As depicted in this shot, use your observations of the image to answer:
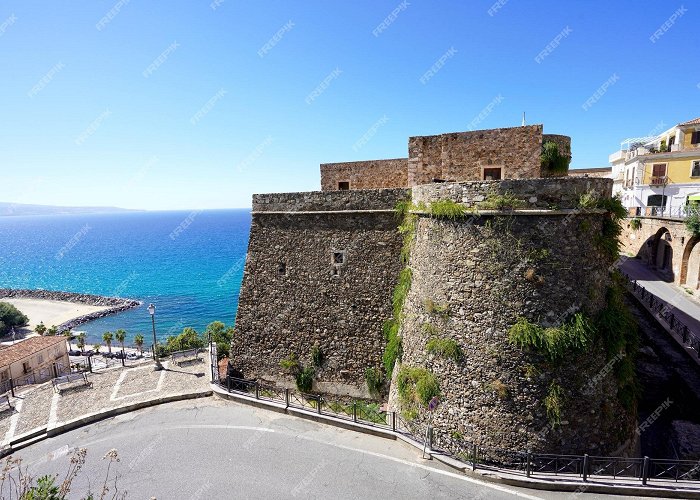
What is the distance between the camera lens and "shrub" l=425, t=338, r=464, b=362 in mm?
9703

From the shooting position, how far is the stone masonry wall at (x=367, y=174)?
16.1 meters

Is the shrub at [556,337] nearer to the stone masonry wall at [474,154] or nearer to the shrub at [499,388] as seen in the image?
the shrub at [499,388]

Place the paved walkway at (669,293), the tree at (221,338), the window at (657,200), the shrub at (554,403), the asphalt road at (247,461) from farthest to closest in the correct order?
the window at (657,200) < the tree at (221,338) < the paved walkway at (669,293) < the asphalt road at (247,461) < the shrub at (554,403)

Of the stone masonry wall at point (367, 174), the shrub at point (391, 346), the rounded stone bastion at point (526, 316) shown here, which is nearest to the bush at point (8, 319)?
the stone masonry wall at point (367, 174)

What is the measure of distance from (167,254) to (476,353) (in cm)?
13316

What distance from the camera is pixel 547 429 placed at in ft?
29.6

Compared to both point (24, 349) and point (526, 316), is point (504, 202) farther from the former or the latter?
point (24, 349)

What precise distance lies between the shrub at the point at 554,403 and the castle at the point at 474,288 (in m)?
0.04

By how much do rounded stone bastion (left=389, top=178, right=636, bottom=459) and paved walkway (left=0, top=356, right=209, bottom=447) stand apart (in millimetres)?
11011

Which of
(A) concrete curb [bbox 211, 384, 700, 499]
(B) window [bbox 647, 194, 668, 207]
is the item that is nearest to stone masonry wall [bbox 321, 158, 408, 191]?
(A) concrete curb [bbox 211, 384, 700, 499]

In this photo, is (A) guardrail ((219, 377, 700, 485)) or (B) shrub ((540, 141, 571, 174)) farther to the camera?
(B) shrub ((540, 141, 571, 174))

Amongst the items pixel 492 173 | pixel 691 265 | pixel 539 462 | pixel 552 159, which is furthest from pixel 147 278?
pixel 691 265

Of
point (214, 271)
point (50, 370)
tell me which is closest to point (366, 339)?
point (50, 370)

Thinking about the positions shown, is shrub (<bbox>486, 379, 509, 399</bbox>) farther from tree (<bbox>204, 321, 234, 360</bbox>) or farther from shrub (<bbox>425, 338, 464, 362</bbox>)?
tree (<bbox>204, 321, 234, 360</bbox>)
